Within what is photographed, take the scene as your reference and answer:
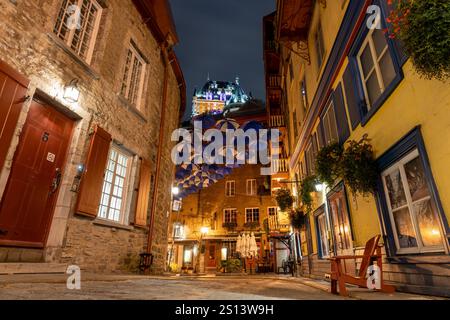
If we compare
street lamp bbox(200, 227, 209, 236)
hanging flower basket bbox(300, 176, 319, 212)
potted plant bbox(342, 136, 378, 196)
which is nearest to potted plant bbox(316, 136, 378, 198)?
potted plant bbox(342, 136, 378, 196)

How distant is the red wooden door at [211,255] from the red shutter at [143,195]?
18066 millimetres

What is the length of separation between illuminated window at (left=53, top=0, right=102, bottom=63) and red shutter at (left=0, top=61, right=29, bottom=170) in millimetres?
2058

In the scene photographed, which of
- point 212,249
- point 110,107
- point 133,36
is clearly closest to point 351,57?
point 110,107

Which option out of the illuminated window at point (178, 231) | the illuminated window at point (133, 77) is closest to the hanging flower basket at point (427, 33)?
the illuminated window at point (133, 77)

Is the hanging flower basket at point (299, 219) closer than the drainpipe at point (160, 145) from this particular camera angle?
No

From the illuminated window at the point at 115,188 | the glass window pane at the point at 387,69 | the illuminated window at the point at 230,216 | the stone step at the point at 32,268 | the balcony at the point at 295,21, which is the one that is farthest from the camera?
the illuminated window at the point at 230,216

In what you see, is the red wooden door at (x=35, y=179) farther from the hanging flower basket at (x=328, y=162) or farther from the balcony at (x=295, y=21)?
the balcony at (x=295, y=21)

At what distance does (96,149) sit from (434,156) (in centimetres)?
680

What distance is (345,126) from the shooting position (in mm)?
6207

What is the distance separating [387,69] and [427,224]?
108 inches

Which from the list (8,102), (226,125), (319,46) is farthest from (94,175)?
(226,125)

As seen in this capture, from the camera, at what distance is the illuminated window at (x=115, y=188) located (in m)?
7.20

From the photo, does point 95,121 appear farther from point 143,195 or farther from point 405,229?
point 405,229

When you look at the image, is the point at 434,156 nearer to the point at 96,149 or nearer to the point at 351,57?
the point at 351,57
